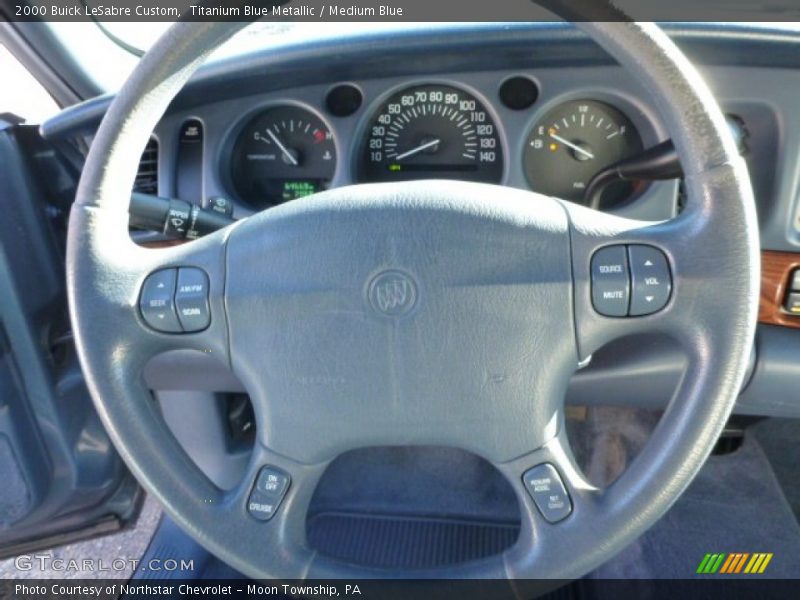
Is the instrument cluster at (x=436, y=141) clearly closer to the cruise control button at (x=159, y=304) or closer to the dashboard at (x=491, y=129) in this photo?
the dashboard at (x=491, y=129)

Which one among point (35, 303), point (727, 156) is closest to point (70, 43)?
point (35, 303)

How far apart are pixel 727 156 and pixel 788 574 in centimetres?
120

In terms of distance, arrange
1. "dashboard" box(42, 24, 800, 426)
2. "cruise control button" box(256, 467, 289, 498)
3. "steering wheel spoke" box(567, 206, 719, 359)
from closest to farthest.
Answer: "steering wheel spoke" box(567, 206, 719, 359), "cruise control button" box(256, 467, 289, 498), "dashboard" box(42, 24, 800, 426)

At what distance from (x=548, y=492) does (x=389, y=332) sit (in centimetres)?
27

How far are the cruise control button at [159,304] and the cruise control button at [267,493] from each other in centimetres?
22

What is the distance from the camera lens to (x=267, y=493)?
96 centimetres

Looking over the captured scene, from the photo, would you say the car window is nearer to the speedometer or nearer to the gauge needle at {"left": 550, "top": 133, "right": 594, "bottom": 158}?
the speedometer

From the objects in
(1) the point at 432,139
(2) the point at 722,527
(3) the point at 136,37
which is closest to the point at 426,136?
(1) the point at 432,139

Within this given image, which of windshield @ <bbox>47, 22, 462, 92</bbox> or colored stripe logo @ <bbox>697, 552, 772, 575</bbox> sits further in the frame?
colored stripe logo @ <bbox>697, 552, 772, 575</bbox>

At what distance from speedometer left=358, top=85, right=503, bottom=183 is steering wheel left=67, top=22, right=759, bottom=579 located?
66 cm

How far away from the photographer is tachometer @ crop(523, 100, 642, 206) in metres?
1.54

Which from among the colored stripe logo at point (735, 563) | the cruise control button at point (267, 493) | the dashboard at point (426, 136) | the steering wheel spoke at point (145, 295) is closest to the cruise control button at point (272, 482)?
the cruise control button at point (267, 493)

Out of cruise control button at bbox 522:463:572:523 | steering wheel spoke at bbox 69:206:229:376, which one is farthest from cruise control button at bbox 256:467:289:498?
cruise control button at bbox 522:463:572:523

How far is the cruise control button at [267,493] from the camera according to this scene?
95cm
